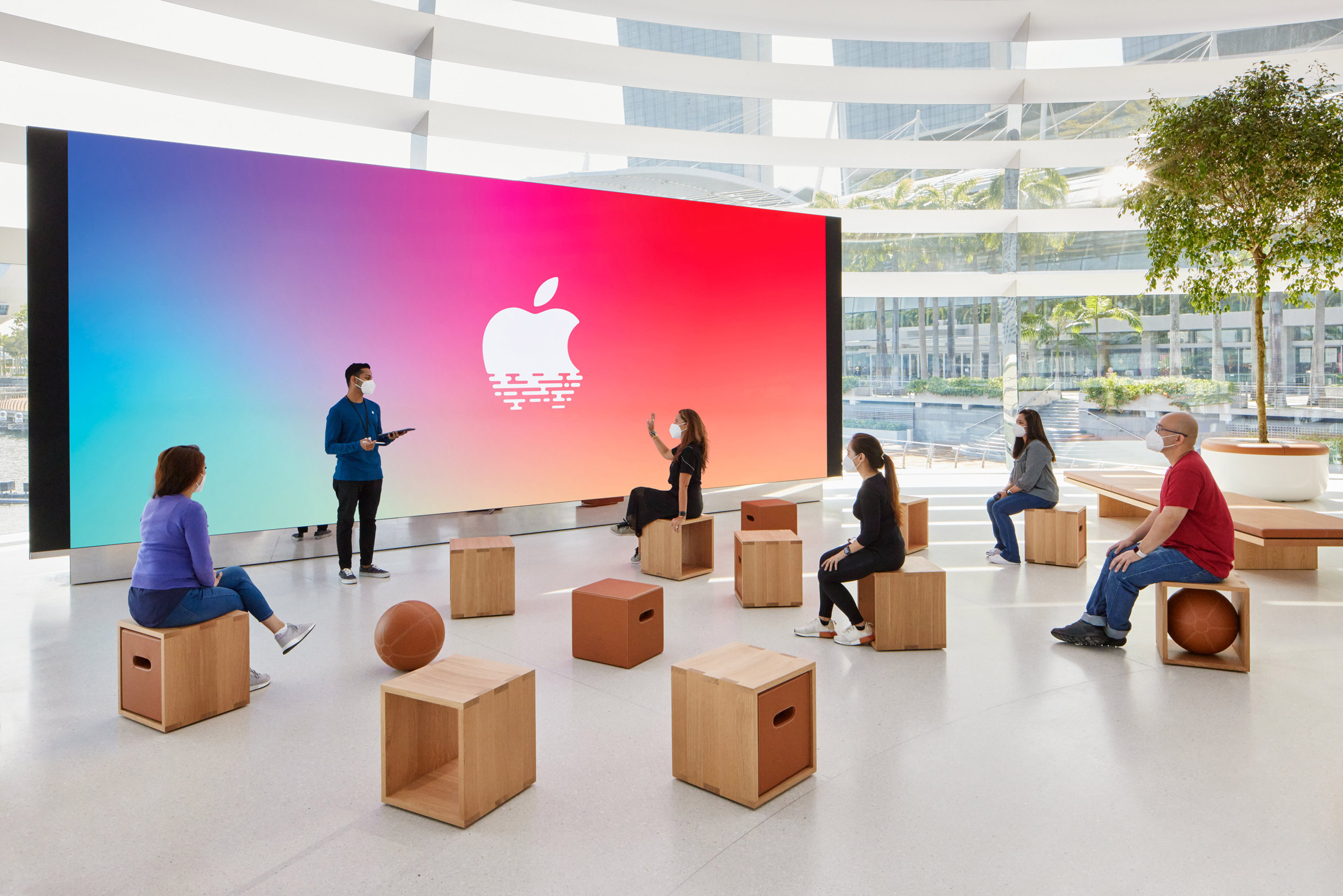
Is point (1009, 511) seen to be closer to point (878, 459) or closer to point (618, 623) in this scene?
point (878, 459)

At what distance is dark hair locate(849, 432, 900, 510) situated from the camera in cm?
482

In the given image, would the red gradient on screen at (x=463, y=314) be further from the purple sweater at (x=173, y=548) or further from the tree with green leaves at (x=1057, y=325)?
the tree with green leaves at (x=1057, y=325)

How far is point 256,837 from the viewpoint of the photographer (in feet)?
9.43

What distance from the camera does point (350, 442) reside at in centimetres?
654

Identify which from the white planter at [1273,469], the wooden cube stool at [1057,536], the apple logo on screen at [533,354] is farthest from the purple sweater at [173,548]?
the white planter at [1273,469]

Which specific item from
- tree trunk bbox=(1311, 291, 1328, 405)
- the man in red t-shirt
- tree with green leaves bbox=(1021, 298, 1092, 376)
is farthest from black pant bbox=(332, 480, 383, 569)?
tree trunk bbox=(1311, 291, 1328, 405)

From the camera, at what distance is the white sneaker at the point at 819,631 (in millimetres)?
5086

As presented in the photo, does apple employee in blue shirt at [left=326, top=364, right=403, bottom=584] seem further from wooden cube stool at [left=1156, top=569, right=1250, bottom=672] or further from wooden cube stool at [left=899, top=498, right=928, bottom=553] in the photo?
wooden cube stool at [left=1156, top=569, right=1250, bottom=672]

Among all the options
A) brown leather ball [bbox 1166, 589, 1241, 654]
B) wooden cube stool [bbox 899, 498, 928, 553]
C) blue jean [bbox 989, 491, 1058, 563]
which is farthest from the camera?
wooden cube stool [bbox 899, 498, 928, 553]

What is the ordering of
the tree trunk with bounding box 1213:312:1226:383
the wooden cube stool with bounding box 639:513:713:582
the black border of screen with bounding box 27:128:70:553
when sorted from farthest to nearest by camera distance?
the tree trunk with bounding box 1213:312:1226:383 < the wooden cube stool with bounding box 639:513:713:582 < the black border of screen with bounding box 27:128:70:553

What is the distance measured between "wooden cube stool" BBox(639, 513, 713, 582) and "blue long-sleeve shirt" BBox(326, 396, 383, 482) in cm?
238

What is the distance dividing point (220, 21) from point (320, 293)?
3227mm

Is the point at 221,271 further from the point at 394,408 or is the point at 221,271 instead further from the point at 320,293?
the point at 394,408

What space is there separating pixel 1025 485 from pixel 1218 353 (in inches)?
318
